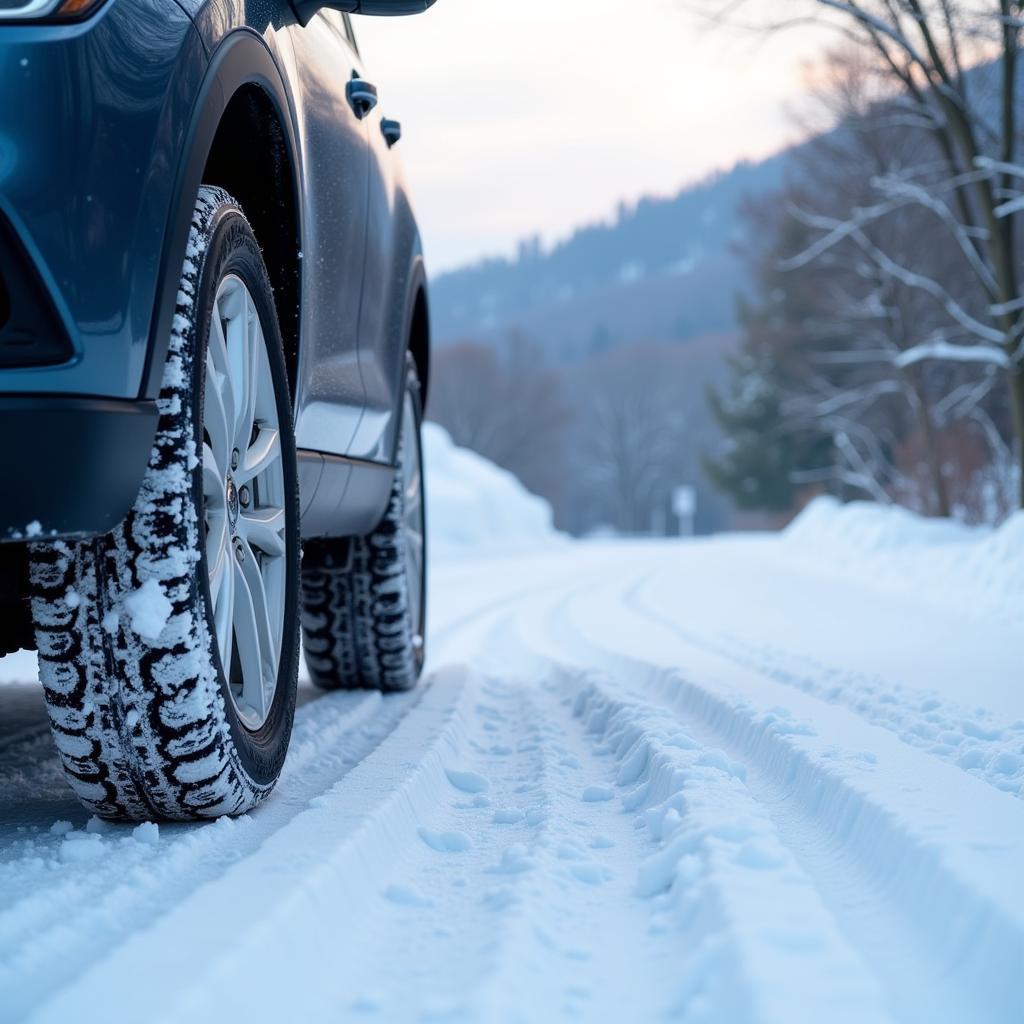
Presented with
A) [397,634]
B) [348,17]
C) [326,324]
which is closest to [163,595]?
[326,324]

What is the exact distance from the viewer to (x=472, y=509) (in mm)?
Result: 20531

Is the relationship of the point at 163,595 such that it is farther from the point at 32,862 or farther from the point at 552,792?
the point at 552,792

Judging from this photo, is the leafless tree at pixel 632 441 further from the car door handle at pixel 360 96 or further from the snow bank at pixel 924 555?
the car door handle at pixel 360 96

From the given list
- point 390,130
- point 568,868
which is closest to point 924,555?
point 390,130

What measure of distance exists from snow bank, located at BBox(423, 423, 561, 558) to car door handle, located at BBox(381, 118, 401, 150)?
12.7 metres

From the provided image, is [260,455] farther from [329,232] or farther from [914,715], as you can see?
[914,715]

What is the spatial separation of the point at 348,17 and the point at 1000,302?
867 cm

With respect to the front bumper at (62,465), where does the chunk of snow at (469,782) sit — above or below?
below

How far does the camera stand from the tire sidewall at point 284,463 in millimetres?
1883

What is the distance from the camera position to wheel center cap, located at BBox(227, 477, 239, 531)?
2.07 m

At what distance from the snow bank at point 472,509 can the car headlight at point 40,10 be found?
14.6 metres

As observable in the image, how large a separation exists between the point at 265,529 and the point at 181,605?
496mm

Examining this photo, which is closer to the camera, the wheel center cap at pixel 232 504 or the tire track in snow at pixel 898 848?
the tire track in snow at pixel 898 848

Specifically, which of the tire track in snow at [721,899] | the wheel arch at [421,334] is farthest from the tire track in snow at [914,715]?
the wheel arch at [421,334]
